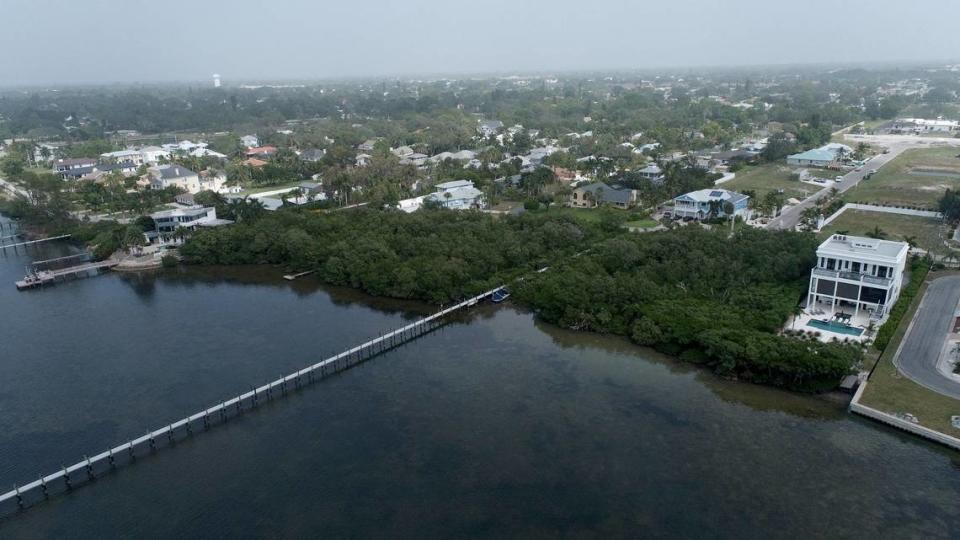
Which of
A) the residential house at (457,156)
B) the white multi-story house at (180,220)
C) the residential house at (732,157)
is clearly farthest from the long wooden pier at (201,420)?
the residential house at (732,157)

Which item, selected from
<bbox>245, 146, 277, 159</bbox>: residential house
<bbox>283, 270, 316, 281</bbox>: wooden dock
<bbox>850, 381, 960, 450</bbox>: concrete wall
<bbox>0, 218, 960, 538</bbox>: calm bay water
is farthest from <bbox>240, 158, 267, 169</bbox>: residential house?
<bbox>850, 381, 960, 450</bbox>: concrete wall

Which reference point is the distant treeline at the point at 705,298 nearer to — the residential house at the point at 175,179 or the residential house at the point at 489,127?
the residential house at the point at 175,179

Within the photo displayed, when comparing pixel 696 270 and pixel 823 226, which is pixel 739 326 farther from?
pixel 823 226

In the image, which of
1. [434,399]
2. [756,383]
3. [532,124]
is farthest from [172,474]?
[532,124]

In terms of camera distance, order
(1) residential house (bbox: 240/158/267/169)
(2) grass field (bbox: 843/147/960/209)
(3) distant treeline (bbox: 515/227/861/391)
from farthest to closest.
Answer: (1) residential house (bbox: 240/158/267/169), (2) grass field (bbox: 843/147/960/209), (3) distant treeline (bbox: 515/227/861/391)

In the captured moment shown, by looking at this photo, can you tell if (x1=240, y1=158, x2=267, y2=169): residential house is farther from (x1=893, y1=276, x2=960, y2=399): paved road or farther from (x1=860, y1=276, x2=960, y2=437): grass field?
(x1=860, y1=276, x2=960, y2=437): grass field

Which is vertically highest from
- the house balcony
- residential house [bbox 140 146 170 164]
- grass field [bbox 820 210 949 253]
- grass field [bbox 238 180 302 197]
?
residential house [bbox 140 146 170 164]
